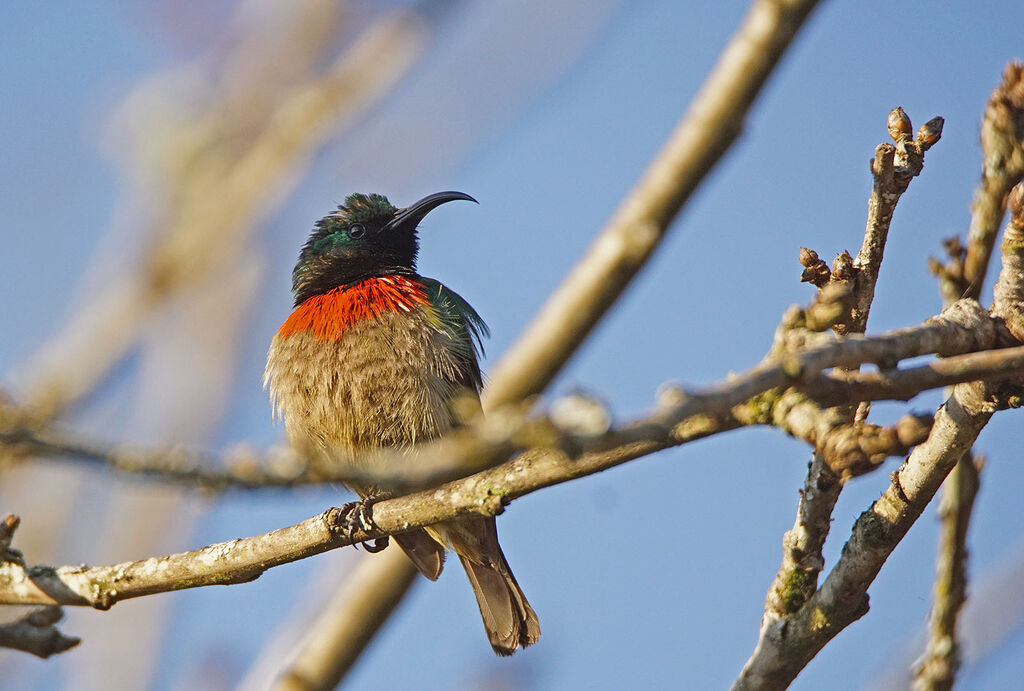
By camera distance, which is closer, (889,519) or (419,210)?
(889,519)

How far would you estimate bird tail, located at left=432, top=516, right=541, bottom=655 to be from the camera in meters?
A: 6.01

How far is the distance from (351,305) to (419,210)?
115 cm

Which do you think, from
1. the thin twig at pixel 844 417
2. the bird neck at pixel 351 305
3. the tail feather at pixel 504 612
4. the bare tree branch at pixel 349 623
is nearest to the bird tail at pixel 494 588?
the tail feather at pixel 504 612

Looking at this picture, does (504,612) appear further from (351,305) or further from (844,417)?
(844,417)

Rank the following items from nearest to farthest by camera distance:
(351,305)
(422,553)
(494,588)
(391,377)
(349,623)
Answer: (349,623) → (391,377) → (422,553) → (351,305) → (494,588)

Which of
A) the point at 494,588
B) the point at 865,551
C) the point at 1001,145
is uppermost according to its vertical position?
the point at 494,588

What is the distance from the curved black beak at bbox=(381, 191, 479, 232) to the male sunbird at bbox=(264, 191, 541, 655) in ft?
1.24

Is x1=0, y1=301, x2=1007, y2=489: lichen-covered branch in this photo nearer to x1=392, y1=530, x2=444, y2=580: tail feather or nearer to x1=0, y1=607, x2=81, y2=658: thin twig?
x1=0, y1=607, x2=81, y2=658: thin twig

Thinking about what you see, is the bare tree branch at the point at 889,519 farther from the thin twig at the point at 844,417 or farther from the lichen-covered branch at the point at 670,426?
the lichen-covered branch at the point at 670,426

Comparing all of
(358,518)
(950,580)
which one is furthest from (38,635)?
(950,580)

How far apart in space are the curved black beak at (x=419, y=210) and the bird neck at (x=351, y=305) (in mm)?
610

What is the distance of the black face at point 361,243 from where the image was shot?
6.59 metres

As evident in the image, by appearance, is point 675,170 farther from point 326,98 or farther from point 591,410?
point 326,98

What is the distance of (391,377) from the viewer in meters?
5.71
